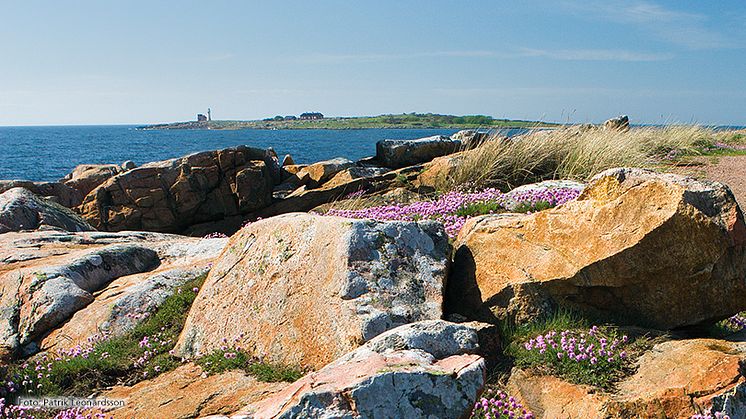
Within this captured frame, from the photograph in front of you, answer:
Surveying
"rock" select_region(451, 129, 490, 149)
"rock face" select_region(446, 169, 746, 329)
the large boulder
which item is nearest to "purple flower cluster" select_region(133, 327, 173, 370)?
"rock face" select_region(446, 169, 746, 329)

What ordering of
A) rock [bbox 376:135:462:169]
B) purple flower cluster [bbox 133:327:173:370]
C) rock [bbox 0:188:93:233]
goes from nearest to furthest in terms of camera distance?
purple flower cluster [bbox 133:327:173:370] < rock [bbox 0:188:93:233] < rock [bbox 376:135:462:169]

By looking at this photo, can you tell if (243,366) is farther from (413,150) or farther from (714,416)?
(413,150)

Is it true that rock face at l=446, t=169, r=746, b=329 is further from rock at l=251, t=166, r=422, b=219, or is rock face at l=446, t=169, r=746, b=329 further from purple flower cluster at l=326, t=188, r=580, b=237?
rock at l=251, t=166, r=422, b=219

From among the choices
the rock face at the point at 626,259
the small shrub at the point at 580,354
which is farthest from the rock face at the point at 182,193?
the small shrub at the point at 580,354

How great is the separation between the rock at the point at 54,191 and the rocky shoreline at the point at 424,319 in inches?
508

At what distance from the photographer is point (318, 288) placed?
605 cm

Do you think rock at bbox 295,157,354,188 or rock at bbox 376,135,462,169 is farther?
rock at bbox 295,157,354,188

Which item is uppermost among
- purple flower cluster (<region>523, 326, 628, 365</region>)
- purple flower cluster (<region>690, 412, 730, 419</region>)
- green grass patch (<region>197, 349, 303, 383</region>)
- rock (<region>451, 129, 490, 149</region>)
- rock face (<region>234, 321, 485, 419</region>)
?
rock (<region>451, 129, 490, 149</region>)

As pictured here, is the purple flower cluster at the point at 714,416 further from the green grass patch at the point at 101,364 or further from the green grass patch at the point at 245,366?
the green grass patch at the point at 101,364

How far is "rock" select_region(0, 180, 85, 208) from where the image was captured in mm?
19609

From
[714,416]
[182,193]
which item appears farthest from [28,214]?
[714,416]

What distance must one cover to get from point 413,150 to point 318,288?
13223mm

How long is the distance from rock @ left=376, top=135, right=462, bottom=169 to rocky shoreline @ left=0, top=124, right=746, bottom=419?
1134cm

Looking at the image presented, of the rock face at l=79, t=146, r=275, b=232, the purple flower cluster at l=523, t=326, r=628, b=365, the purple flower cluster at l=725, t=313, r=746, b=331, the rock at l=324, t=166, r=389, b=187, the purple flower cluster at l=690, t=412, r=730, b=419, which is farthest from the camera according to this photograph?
the rock face at l=79, t=146, r=275, b=232
